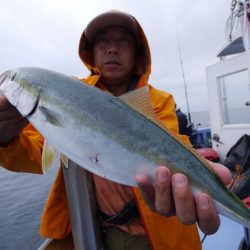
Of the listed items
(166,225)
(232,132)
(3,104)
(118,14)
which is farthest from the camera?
(232,132)

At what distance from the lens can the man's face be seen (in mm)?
2969

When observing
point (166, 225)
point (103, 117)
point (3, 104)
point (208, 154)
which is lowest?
point (208, 154)

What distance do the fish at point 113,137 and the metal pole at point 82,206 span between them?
638 mm

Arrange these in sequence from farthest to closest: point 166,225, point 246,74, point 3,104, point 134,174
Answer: point 246,74 < point 166,225 < point 3,104 < point 134,174

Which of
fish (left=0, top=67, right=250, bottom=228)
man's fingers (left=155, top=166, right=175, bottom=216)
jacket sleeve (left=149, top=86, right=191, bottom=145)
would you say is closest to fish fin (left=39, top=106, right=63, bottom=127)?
fish (left=0, top=67, right=250, bottom=228)

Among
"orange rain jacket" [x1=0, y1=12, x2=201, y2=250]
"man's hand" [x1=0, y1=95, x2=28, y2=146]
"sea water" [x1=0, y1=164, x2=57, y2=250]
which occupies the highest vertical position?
"man's hand" [x1=0, y1=95, x2=28, y2=146]

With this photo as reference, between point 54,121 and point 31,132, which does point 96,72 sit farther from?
point 54,121

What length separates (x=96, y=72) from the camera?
10.3 feet

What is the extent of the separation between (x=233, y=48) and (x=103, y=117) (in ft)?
22.8

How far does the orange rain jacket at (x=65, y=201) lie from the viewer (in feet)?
7.57

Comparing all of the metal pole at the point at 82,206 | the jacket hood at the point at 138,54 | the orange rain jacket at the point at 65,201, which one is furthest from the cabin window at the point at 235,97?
the metal pole at the point at 82,206

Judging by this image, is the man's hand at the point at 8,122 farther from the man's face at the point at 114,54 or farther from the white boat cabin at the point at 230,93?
the white boat cabin at the point at 230,93

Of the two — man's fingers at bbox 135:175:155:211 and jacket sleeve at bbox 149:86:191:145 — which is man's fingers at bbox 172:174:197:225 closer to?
man's fingers at bbox 135:175:155:211

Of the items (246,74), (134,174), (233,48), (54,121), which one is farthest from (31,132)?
(233,48)
